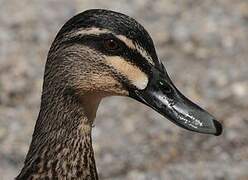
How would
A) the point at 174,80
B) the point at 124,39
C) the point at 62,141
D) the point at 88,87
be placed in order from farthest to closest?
the point at 174,80
the point at 62,141
the point at 88,87
the point at 124,39

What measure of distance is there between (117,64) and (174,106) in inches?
13.3

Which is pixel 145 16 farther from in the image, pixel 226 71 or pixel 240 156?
pixel 240 156

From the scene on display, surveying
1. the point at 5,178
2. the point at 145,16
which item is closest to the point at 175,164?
the point at 5,178

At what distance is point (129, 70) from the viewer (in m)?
3.60

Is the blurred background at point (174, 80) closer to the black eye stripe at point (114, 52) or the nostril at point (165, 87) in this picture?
the nostril at point (165, 87)

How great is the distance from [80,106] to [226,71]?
302 centimetres

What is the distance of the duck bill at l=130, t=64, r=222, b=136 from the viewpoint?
3701mm

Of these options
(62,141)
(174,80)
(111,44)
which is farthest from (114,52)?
(174,80)

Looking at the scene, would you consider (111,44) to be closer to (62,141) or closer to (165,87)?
(165,87)

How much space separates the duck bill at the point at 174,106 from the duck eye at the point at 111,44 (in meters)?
0.23

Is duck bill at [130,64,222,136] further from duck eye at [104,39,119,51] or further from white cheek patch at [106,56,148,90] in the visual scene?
duck eye at [104,39,119,51]

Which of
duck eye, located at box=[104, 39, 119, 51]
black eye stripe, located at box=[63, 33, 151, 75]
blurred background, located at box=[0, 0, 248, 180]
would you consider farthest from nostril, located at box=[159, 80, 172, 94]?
blurred background, located at box=[0, 0, 248, 180]

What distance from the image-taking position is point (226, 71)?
6.61 m

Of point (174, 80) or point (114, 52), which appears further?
point (174, 80)
